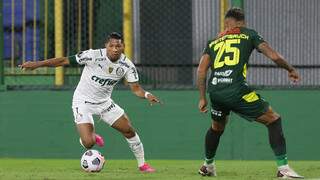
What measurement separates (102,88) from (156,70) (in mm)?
3525

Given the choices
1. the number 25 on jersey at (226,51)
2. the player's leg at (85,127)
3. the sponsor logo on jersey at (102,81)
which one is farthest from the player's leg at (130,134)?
the number 25 on jersey at (226,51)

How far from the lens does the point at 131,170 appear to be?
1184 centimetres

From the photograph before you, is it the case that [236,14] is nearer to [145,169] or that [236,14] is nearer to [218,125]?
[218,125]

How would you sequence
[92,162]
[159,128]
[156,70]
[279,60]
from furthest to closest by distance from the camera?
[156,70], [159,128], [92,162], [279,60]

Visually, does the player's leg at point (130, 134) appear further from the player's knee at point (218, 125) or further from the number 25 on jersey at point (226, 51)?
the number 25 on jersey at point (226, 51)

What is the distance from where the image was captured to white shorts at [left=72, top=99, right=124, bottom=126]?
1129 centimetres

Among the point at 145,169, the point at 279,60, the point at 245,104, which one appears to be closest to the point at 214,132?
the point at 245,104

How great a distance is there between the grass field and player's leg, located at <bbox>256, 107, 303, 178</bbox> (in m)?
0.38

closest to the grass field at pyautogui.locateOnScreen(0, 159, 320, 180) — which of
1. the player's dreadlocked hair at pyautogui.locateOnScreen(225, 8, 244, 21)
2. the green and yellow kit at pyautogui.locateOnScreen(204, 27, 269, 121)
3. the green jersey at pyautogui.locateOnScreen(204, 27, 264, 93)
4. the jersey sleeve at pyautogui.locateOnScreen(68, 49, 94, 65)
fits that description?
the green and yellow kit at pyautogui.locateOnScreen(204, 27, 269, 121)

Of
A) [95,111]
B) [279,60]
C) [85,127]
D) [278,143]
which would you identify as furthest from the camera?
[95,111]

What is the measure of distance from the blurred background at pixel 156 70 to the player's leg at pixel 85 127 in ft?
11.1

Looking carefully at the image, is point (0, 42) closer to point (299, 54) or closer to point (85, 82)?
point (85, 82)

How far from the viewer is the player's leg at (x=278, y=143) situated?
31.6 feet

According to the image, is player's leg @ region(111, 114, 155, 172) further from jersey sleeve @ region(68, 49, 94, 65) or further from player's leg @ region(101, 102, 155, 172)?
jersey sleeve @ region(68, 49, 94, 65)
